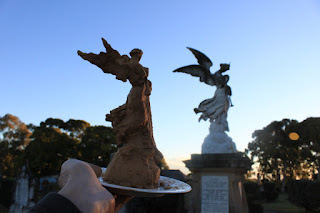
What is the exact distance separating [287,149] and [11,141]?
36003mm

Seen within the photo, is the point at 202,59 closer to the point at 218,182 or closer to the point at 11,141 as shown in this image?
the point at 218,182

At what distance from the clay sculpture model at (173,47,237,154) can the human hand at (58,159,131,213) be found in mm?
7198

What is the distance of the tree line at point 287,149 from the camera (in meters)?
30.8

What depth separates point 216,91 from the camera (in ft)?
30.2

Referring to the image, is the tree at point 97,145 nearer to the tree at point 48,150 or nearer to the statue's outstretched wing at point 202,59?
the tree at point 48,150

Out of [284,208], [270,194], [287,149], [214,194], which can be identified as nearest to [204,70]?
[214,194]

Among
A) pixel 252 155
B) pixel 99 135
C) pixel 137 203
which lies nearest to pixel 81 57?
pixel 137 203

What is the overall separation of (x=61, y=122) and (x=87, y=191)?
3298 cm

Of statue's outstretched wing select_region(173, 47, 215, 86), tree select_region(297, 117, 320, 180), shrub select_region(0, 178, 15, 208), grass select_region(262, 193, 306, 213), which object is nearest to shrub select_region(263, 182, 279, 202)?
grass select_region(262, 193, 306, 213)

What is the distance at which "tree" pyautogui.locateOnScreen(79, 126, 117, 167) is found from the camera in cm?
2949

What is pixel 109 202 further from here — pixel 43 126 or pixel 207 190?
pixel 43 126

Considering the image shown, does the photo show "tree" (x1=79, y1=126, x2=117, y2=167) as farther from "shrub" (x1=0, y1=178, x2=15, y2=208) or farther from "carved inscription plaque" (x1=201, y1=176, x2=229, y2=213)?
"carved inscription plaque" (x1=201, y1=176, x2=229, y2=213)

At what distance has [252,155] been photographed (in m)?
37.7

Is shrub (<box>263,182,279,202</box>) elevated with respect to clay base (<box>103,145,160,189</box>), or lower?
lower
